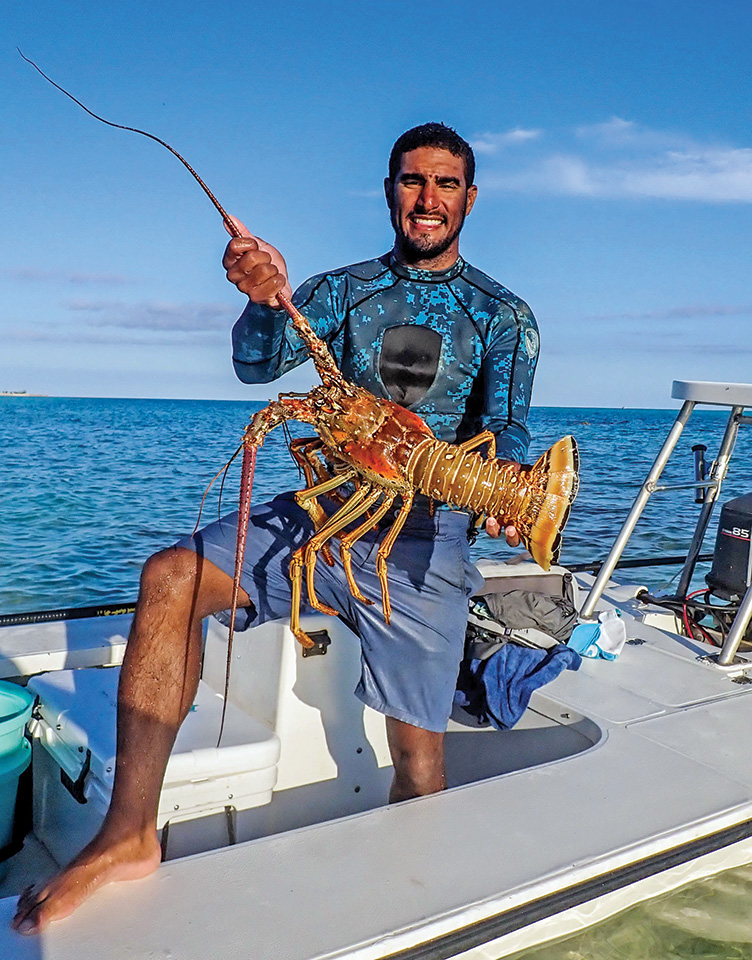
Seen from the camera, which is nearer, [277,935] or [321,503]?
[277,935]

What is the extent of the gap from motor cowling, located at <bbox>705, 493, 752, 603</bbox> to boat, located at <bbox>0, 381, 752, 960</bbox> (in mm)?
497

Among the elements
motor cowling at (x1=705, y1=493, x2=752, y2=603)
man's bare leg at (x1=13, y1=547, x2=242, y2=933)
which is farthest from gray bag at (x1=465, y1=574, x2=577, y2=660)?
man's bare leg at (x1=13, y1=547, x2=242, y2=933)

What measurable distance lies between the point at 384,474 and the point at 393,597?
366 mm

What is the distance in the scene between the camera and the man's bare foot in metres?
1.86

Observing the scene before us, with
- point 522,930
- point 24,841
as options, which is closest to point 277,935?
point 522,930

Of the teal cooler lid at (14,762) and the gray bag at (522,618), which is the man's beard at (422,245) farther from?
the teal cooler lid at (14,762)

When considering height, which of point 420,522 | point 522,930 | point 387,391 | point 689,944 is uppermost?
point 387,391

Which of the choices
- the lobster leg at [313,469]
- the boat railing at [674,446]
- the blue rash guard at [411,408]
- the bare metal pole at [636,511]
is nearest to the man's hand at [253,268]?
the blue rash guard at [411,408]

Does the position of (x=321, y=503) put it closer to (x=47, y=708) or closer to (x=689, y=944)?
(x=47, y=708)

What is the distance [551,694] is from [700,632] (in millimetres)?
1560

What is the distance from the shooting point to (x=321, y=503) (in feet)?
9.46

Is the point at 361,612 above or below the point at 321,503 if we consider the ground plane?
below

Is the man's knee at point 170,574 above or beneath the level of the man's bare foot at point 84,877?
above

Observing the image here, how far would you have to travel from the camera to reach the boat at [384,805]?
1.92 metres
